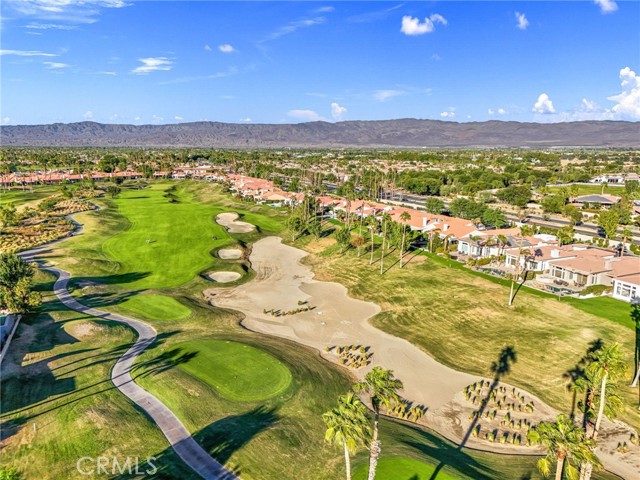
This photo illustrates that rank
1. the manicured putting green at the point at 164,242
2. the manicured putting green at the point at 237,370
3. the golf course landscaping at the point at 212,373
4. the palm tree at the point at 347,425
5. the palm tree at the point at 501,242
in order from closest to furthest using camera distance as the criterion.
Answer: the palm tree at the point at 347,425, the golf course landscaping at the point at 212,373, the manicured putting green at the point at 237,370, the manicured putting green at the point at 164,242, the palm tree at the point at 501,242

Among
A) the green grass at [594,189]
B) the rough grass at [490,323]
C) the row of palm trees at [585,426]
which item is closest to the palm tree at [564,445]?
the row of palm trees at [585,426]

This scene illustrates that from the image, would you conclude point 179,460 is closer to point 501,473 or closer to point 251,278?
point 501,473

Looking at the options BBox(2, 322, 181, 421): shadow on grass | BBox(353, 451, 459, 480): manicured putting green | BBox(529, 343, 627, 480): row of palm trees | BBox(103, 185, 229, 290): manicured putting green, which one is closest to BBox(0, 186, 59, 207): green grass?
BBox(103, 185, 229, 290): manicured putting green

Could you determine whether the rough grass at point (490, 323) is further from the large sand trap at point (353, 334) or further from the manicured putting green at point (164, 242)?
the manicured putting green at point (164, 242)

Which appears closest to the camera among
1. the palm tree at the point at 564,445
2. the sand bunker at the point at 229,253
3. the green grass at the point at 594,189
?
the palm tree at the point at 564,445

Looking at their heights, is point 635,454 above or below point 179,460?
below

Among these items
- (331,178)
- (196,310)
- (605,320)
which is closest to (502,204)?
(331,178)

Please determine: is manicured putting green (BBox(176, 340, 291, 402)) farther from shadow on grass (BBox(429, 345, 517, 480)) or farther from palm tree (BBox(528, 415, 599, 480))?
palm tree (BBox(528, 415, 599, 480))
